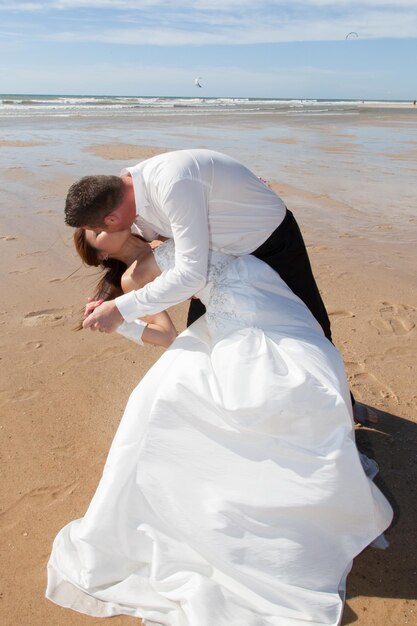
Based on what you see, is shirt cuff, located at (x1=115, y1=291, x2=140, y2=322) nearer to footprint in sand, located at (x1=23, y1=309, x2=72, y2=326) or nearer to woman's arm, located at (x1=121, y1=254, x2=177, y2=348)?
woman's arm, located at (x1=121, y1=254, x2=177, y2=348)

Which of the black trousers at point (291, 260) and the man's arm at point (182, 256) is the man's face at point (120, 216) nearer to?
the man's arm at point (182, 256)

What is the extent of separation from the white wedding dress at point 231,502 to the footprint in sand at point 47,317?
263 centimetres

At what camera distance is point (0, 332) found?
5.02 metres

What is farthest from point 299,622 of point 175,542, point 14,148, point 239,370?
point 14,148

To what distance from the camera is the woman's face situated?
3283 mm

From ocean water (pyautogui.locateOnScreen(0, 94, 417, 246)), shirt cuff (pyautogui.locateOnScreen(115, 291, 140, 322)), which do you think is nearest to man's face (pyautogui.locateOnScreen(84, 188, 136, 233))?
shirt cuff (pyautogui.locateOnScreen(115, 291, 140, 322))

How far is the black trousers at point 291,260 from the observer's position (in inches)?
129

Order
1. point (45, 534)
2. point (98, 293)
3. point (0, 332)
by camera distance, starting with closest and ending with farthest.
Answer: point (45, 534) → point (98, 293) → point (0, 332)

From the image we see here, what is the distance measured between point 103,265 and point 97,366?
1210 mm

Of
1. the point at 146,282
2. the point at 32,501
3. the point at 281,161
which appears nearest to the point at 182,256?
the point at 146,282

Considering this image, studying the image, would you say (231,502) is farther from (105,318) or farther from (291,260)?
(291,260)

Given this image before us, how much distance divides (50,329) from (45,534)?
234 centimetres

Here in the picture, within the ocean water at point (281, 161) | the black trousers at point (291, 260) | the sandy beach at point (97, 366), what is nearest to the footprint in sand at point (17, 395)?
the sandy beach at point (97, 366)

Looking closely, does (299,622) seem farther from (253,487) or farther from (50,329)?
(50,329)
